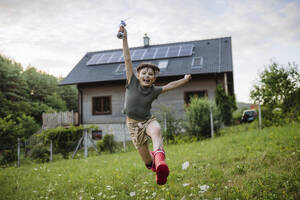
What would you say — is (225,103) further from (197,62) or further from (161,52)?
(161,52)

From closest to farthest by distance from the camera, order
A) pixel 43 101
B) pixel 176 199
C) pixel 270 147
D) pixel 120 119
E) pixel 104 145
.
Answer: pixel 176 199 < pixel 270 147 < pixel 104 145 < pixel 120 119 < pixel 43 101

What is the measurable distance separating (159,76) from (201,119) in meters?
5.95

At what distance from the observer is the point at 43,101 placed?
1304 inches

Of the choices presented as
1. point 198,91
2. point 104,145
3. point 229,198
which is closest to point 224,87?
point 198,91

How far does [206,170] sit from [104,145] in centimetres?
784

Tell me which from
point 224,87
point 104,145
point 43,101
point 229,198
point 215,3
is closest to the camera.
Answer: point 229,198

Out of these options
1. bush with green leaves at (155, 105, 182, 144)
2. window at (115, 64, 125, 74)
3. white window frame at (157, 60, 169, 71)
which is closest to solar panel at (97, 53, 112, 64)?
window at (115, 64, 125, 74)

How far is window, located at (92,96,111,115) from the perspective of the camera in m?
17.9

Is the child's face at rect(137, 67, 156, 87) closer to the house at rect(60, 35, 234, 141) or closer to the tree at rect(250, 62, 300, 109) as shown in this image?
the tree at rect(250, 62, 300, 109)

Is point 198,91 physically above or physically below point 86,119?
above

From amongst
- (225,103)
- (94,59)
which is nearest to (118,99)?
(94,59)

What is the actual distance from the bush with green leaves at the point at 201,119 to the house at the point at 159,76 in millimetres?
4718

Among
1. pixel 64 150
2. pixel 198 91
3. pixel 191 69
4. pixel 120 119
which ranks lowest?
pixel 64 150

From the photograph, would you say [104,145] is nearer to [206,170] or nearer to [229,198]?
[206,170]
